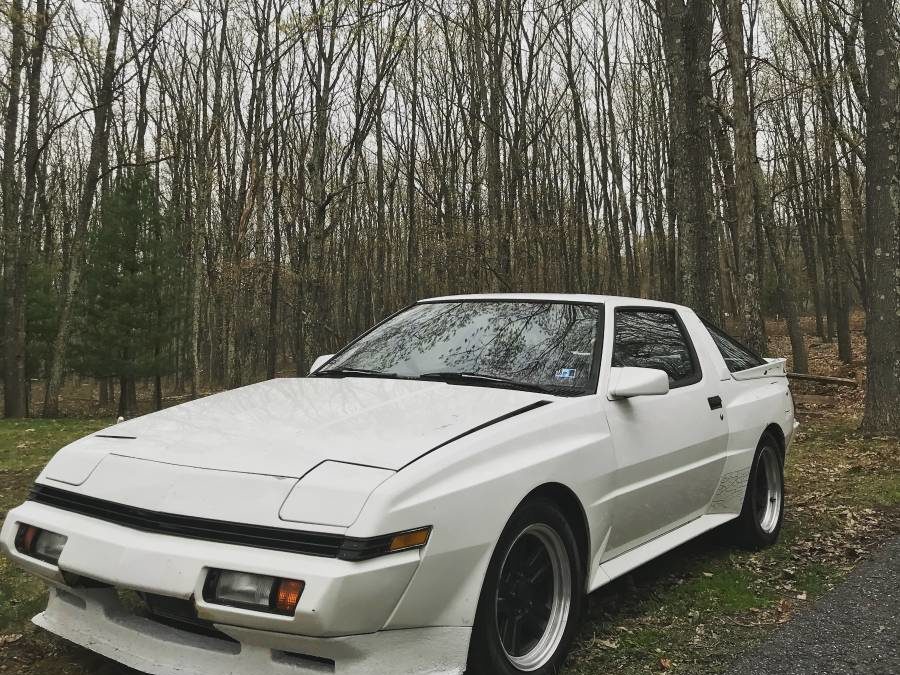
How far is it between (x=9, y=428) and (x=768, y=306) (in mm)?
32053

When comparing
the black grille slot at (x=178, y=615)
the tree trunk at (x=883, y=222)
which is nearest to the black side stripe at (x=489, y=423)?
the black grille slot at (x=178, y=615)

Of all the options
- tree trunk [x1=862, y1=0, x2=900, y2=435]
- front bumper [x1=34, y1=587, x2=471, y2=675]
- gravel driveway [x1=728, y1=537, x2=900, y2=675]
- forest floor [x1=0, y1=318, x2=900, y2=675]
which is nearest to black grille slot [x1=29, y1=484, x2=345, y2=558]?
front bumper [x1=34, y1=587, x2=471, y2=675]

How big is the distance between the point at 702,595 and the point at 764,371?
1.87m

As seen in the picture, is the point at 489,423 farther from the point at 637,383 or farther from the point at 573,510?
the point at 637,383

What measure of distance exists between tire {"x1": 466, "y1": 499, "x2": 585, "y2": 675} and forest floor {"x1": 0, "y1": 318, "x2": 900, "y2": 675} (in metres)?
0.24

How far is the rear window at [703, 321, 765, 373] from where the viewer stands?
4633 millimetres

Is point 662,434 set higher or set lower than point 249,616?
higher

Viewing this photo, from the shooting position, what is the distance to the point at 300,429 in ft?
8.52

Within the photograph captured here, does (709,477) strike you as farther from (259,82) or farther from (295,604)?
(259,82)

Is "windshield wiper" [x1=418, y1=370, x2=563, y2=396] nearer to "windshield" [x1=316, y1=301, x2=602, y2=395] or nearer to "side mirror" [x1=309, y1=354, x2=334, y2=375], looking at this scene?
"windshield" [x1=316, y1=301, x2=602, y2=395]

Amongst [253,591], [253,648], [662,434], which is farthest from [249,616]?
[662,434]

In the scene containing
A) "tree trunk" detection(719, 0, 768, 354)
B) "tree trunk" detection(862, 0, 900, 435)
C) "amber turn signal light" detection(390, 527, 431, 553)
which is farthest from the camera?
"tree trunk" detection(719, 0, 768, 354)

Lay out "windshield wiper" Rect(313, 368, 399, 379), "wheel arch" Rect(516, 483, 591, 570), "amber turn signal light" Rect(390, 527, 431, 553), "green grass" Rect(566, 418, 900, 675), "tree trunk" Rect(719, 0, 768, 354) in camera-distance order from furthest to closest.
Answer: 1. "tree trunk" Rect(719, 0, 768, 354)
2. "windshield wiper" Rect(313, 368, 399, 379)
3. "green grass" Rect(566, 418, 900, 675)
4. "wheel arch" Rect(516, 483, 591, 570)
5. "amber turn signal light" Rect(390, 527, 431, 553)

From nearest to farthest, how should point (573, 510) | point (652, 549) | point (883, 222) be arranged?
point (573, 510), point (652, 549), point (883, 222)
